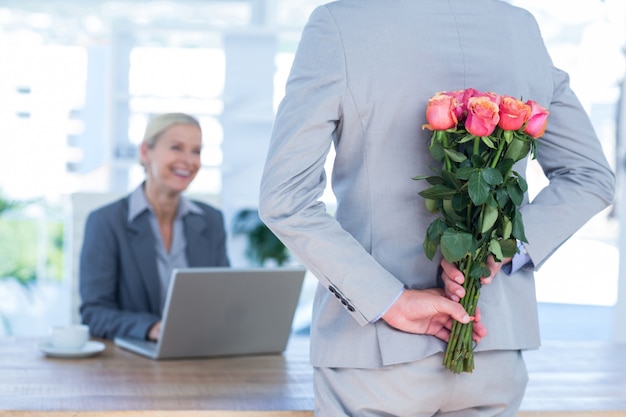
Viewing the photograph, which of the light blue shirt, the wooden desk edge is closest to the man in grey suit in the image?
the wooden desk edge

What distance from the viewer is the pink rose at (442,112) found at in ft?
4.84

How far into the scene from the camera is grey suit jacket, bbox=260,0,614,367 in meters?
1.53

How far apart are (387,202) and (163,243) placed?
1.73 metres

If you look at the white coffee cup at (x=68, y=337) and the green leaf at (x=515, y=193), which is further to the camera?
the white coffee cup at (x=68, y=337)

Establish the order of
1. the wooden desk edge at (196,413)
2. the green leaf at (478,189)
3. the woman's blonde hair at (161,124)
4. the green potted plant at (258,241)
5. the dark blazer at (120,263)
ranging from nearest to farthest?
1. the green leaf at (478,189)
2. the wooden desk edge at (196,413)
3. the dark blazer at (120,263)
4. the woman's blonde hair at (161,124)
5. the green potted plant at (258,241)

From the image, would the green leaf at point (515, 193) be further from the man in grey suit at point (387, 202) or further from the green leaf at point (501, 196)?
the man in grey suit at point (387, 202)

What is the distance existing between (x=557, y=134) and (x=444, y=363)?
1.71 feet

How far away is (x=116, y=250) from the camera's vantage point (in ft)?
10.1

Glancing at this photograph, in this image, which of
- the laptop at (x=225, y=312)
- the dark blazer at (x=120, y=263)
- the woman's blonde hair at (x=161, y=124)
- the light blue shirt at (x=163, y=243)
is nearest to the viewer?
the laptop at (x=225, y=312)

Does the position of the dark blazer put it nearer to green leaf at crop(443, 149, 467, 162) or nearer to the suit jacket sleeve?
the suit jacket sleeve

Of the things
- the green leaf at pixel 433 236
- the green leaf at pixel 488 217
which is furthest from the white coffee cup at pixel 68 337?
the green leaf at pixel 488 217

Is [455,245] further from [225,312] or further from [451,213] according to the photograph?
[225,312]

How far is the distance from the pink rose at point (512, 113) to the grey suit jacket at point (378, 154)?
0.46ft

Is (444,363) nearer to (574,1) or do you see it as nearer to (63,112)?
(63,112)
